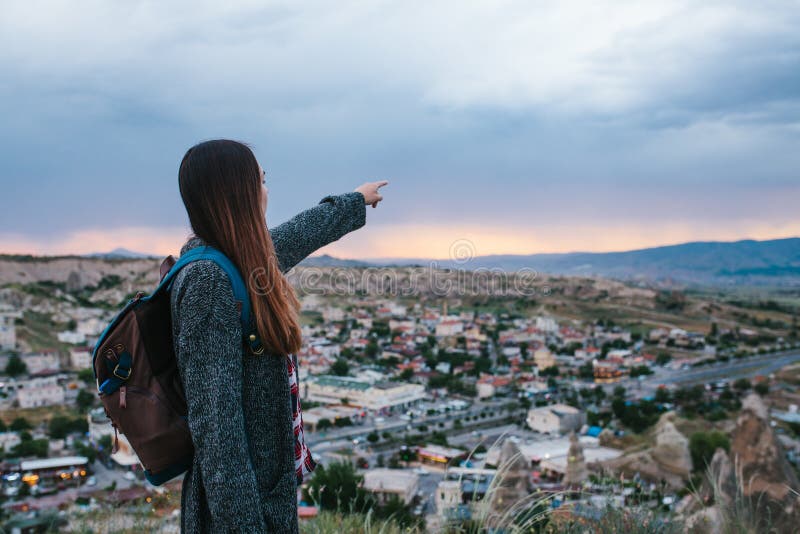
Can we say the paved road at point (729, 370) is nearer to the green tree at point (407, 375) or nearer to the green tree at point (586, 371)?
the green tree at point (586, 371)

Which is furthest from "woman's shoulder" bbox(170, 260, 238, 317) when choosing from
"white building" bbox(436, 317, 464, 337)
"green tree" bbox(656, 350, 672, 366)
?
"white building" bbox(436, 317, 464, 337)

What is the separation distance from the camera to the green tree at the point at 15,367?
2845 cm

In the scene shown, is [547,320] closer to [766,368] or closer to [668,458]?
[766,368]

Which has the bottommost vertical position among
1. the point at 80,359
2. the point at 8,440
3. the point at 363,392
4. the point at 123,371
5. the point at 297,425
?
the point at 363,392

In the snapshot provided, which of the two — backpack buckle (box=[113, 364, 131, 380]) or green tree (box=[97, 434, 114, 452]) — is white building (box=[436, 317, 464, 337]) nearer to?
green tree (box=[97, 434, 114, 452])

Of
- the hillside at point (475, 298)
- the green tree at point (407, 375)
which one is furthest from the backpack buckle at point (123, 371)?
the hillside at point (475, 298)

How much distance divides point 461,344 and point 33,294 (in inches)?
1217

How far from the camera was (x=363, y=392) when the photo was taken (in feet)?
88.5

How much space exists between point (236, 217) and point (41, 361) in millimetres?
35046

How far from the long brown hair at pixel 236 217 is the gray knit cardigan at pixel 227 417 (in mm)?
41

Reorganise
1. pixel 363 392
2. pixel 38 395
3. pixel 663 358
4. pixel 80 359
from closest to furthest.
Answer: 1. pixel 38 395
2. pixel 363 392
3. pixel 80 359
4. pixel 663 358

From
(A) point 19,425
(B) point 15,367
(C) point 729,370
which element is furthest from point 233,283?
(C) point 729,370

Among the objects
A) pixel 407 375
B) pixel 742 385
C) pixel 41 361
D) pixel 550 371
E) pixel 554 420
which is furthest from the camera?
pixel 550 371

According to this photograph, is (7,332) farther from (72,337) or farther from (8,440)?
(8,440)
